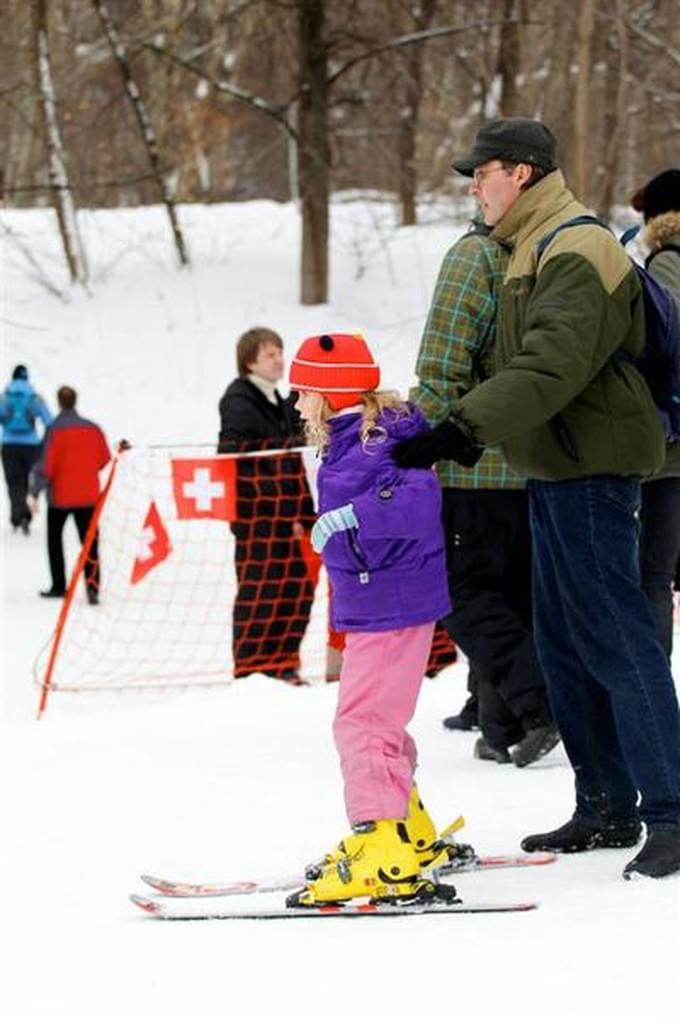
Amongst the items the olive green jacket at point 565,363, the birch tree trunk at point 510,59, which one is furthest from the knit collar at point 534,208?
the birch tree trunk at point 510,59

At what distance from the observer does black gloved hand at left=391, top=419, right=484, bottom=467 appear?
12.8ft

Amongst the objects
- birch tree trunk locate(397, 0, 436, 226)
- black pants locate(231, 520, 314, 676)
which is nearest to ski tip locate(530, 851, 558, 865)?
black pants locate(231, 520, 314, 676)

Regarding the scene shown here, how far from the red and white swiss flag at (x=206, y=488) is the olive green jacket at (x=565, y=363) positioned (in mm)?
4613

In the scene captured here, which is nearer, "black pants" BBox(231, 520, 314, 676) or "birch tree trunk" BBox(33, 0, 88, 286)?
"black pants" BBox(231, 520, 314, 676)

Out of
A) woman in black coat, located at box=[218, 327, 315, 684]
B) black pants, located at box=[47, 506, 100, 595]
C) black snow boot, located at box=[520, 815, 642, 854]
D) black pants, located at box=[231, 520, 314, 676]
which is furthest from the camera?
black pants, located at box=[47, 506, 100, 595]

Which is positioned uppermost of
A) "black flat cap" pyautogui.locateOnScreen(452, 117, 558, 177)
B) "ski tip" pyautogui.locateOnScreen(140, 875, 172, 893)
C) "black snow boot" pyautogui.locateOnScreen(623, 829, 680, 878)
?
"black flat cap" pyautogui.locateOnScreen(452, 117, 558, 177)

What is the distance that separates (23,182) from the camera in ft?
122

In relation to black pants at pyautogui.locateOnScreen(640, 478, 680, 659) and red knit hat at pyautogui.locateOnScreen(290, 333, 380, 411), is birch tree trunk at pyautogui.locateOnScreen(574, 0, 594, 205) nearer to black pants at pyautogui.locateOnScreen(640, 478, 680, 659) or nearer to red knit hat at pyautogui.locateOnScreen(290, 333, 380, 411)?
black pants at pyautogui.locateOnScreen(640, 478, 680, 659)

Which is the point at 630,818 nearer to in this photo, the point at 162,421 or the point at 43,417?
the point at 43,417

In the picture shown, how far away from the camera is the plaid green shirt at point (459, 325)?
5551 mm

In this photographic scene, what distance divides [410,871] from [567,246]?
4.82 feet

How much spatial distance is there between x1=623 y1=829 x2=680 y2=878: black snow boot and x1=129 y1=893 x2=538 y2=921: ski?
0.28 meters

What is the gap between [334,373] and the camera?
4.23 m

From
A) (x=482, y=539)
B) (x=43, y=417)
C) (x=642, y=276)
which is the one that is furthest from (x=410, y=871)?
(x=43, y=417)
